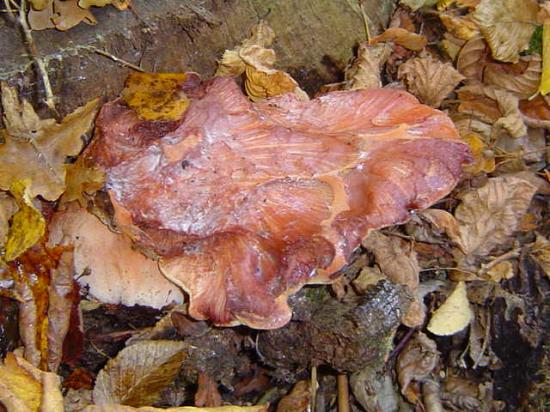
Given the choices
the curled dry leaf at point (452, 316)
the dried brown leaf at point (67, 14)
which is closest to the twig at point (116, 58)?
the dried brown leaf at point (67, 14)

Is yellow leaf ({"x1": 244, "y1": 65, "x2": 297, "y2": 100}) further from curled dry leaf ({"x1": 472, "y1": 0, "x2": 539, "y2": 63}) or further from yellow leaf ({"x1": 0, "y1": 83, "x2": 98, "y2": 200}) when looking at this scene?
curled dry leaf ({"x1": 472, "y1": 0, "x2": 539, "y2": 63})

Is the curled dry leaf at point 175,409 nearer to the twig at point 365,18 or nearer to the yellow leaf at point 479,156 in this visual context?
the yellow leaf at point 479,156

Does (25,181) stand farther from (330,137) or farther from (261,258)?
(330,137)

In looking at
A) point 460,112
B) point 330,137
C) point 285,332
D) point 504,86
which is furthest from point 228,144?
point 504,86

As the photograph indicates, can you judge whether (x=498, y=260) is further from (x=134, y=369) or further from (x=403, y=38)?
(x=134, y=369)

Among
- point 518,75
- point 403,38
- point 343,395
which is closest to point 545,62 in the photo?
point 518,75

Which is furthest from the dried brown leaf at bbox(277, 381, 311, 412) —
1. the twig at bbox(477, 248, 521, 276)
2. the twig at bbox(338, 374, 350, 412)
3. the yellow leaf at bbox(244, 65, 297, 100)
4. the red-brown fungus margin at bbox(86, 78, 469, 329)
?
the yellow leaf at bbox(244, 65, 297, 100)
